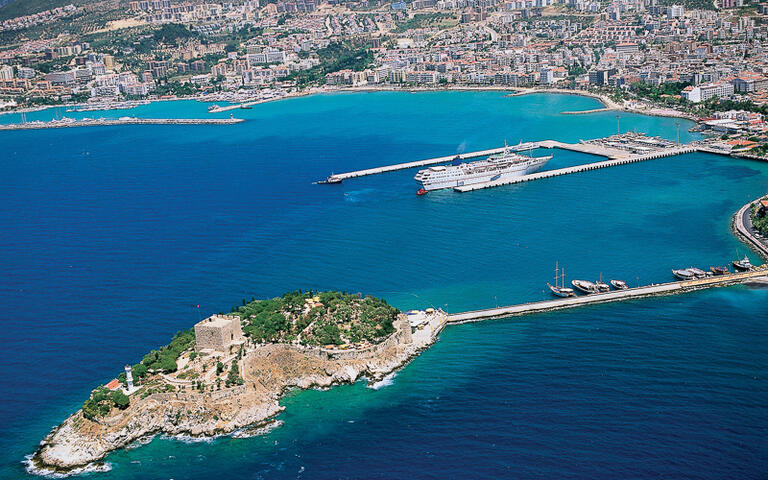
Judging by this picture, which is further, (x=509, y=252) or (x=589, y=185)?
(x=589, y=185)

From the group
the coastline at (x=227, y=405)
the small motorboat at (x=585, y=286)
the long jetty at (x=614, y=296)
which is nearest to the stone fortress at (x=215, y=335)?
the coastline at (x=227, y=405)

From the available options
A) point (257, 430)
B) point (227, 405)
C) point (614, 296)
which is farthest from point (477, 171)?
point (257, 430)

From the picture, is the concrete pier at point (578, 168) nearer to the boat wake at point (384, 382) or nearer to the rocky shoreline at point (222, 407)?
the rocky shoreline at point (222, 407)

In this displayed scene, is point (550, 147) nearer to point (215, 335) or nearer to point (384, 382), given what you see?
point (384, 382)

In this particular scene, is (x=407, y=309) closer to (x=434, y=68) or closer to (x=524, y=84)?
(x=524, y=84)

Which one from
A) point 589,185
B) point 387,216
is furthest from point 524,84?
point 387,216

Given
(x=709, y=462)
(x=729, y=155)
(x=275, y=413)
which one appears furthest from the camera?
(x=729, y=155)
